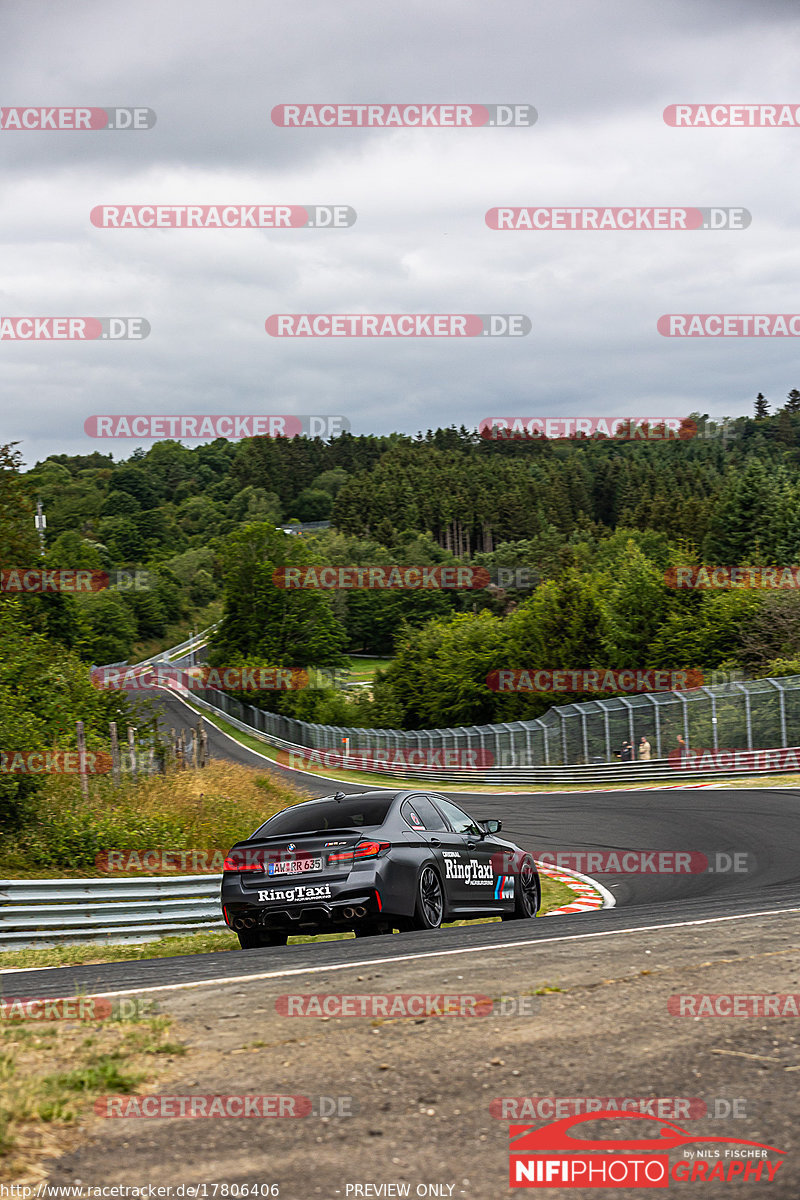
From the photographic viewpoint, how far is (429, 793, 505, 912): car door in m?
11.2

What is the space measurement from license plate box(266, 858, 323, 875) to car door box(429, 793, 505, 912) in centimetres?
176

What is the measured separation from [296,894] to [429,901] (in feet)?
4.18

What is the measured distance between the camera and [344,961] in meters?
7.95

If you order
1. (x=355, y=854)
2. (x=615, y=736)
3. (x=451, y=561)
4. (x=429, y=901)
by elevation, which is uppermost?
(x=451, y=561)

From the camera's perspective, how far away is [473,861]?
11406mm

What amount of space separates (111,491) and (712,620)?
483ft

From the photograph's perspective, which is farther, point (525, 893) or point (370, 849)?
point (525, 893)

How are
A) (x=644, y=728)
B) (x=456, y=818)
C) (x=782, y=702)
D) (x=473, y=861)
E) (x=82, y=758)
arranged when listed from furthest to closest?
(x=644, y=728), (x=782, y=702), (x=82, y=758), (x=456, y=818), (x=473, y=861)

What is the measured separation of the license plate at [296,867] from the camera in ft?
32.4

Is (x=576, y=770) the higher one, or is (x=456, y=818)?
(x=456, y=818)

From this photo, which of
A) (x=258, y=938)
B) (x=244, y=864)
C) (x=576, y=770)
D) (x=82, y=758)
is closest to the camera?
(x=244, y=864)

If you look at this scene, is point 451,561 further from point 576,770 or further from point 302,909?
point 302,909

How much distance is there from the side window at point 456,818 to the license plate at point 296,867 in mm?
1987

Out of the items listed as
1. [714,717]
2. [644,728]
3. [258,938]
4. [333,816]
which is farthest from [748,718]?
[258,938]
